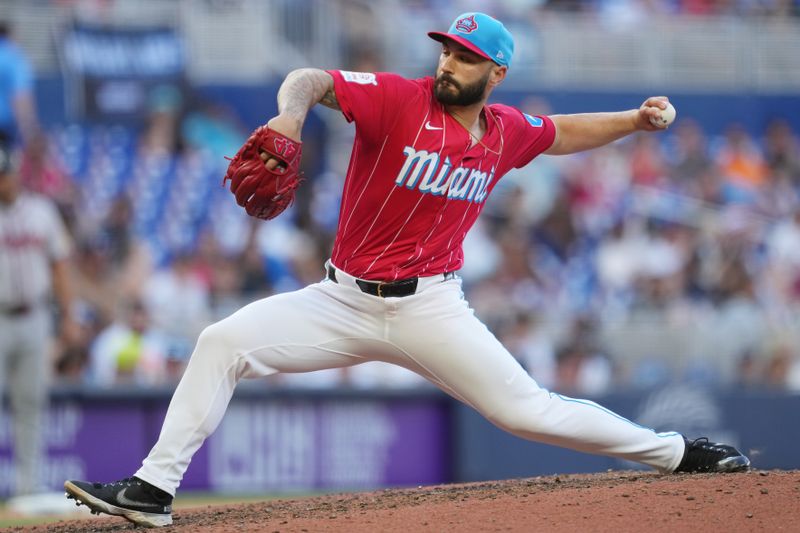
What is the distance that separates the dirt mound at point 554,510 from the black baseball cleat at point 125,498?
136 mm

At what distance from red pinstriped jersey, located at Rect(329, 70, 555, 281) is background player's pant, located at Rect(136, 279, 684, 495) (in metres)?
0.18

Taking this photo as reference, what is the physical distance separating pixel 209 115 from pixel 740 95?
6895 millimetres

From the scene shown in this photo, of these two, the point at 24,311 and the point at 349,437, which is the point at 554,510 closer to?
the point at 24,311

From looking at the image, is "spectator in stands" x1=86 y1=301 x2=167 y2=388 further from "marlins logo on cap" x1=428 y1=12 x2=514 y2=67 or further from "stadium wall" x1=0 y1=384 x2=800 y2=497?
"marlins logo on cap" x1=428 y1=12 x2=514 y2=67

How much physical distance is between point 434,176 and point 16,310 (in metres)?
5.06

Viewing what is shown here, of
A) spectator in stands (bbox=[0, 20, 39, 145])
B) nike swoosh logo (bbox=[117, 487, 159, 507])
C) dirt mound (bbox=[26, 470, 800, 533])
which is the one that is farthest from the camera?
spectator in stands (bbox=[0, 20, 39, 145])

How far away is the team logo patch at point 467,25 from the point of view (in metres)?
5.42

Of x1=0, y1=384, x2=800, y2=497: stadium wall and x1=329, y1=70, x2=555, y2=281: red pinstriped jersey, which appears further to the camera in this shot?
x1=0, y1=384, x2=800, y2=497: stadium wall

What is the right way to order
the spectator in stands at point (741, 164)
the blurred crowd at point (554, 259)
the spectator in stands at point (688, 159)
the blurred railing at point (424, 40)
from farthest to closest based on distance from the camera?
the spectator in stands at point (741, 164), the spectator in stands at point (688, 159), the blurred railing at point (424, 40), the blurred crowd at point (554, 259)

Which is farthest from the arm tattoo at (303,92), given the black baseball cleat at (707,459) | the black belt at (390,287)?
the black baseball cleat at (707,459)

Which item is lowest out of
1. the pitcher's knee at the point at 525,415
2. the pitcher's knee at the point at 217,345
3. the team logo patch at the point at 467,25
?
the pitcher's knee at the point at 525,415

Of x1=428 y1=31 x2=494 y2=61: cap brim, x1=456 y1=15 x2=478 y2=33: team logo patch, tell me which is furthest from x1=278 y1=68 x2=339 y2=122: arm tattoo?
x1=456 y1=15 x2=478 y2=33: team logo patch

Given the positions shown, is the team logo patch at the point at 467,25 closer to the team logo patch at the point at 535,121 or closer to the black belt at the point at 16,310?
the team logo patch at the point at 535,121

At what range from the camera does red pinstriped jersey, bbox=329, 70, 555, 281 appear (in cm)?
527
